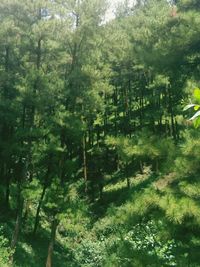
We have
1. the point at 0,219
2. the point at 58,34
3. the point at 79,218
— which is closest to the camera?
the point at 79,218

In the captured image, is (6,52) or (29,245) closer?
(29,245)

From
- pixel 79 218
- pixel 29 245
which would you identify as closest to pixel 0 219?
pixel 29 245

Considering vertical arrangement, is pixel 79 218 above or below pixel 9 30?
below

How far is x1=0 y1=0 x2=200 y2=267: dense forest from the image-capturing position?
825cm

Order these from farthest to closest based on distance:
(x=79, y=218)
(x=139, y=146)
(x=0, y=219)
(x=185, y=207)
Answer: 1. (x=0, y=219)
2. (x=79, y=218)
3. (x=139, y=146)
4. (x=185, y=207)

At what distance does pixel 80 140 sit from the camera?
2202cm

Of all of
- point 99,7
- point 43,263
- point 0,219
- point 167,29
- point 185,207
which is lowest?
point 43,263

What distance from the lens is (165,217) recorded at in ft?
26.0

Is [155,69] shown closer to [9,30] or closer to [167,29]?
[167,29]

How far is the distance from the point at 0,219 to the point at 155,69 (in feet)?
50.2

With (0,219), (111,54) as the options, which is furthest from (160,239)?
(111,54)

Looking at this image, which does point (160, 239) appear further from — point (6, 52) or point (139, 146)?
point (6, 52)

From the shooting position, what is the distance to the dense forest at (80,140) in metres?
8.25

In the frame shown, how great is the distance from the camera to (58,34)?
65.1 ft
